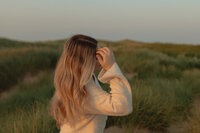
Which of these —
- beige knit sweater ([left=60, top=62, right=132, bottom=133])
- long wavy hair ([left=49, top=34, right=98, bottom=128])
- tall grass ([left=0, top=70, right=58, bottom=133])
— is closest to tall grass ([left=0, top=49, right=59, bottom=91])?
tall grass ([left=0, top=70, right=58, bottom=133])

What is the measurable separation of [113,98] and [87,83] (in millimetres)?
213

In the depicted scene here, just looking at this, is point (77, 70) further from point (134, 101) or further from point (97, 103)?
point (134, 101)

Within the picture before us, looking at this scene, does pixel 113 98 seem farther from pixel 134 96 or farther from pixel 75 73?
pixel 134 96

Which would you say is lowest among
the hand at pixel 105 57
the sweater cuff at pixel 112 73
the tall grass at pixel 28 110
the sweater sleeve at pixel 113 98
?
the tall grass at pixel 28 110

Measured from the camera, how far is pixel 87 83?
4.53ft

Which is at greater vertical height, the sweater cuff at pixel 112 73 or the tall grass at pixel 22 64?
the sweater cuff at pixel 112 73

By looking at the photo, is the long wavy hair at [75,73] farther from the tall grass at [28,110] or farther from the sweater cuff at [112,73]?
the tall grass at [28,110]

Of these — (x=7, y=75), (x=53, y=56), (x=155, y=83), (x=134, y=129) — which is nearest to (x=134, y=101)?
(x=134, y=129)

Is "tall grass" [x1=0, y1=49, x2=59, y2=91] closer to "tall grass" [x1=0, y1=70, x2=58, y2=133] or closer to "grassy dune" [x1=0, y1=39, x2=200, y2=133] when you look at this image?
"grassy dune" [x1=0, y1=39, x2=200, y2=133]

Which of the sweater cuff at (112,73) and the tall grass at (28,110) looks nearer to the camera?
the sweater cuff at (112,73)

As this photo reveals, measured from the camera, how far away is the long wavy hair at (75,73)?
1356 mm

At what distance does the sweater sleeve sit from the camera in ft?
4.35

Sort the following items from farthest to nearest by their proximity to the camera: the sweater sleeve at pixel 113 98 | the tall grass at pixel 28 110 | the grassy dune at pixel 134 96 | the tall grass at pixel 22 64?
the tall grass at pixel 22 64 → the grassy dune at pixel 134 96 → the tall grass at pixel 28 110 → the sweater sleeve at pixel 113 98

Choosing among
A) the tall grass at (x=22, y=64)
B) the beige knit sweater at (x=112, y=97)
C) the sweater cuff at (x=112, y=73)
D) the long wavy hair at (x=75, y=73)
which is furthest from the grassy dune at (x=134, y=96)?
the sweater cuff at (x=112, y=73)
